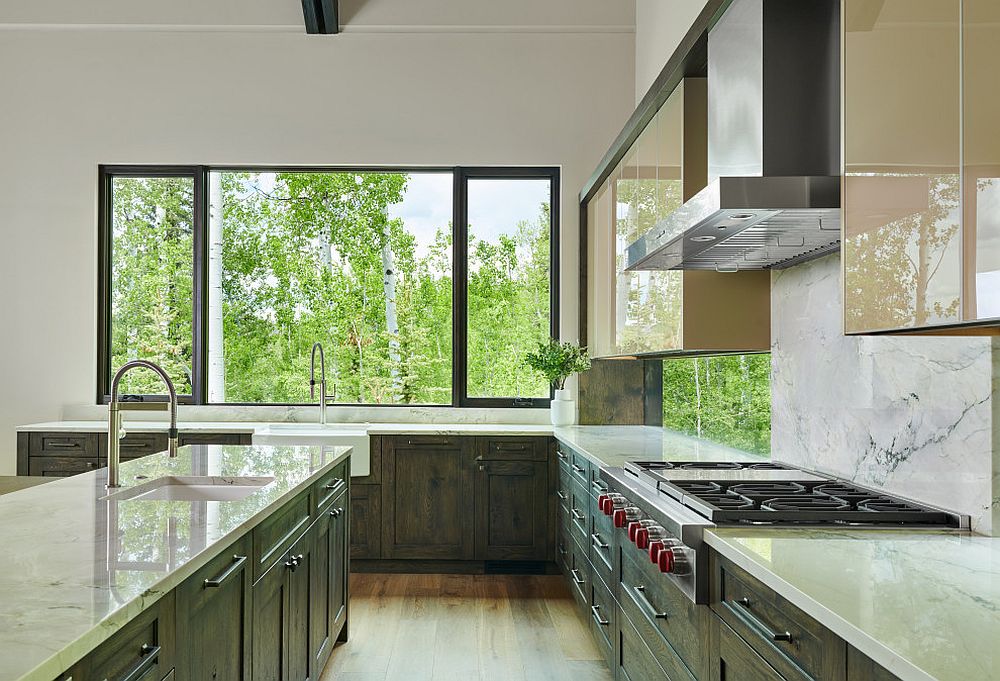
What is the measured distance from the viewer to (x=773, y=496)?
2334 millimetres

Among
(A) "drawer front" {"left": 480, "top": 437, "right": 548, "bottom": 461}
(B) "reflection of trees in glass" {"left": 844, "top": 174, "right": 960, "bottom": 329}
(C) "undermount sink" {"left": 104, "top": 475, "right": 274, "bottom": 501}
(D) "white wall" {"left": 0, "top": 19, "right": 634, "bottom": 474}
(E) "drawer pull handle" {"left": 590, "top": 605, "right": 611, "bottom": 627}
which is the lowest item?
(E) "drawer pull handle" {"left": 590, "top": 605, "right": 611, "bottom": 627}

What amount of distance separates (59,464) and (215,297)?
4.67ft

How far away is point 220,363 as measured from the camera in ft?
19.2

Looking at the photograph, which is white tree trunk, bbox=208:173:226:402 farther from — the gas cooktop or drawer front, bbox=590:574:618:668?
the gas cooktop

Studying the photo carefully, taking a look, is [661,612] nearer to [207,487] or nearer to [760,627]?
[760,627]

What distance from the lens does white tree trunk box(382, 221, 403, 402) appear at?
19.1ft

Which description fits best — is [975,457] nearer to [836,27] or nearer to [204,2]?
[836,27]

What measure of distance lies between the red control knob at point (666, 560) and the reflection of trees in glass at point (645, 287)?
125 centimetres

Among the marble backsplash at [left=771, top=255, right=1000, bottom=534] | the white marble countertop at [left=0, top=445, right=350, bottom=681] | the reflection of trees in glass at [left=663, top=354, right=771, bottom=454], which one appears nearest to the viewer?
the white marble countertop at [left=0, top=445, right=350, bottom=681]

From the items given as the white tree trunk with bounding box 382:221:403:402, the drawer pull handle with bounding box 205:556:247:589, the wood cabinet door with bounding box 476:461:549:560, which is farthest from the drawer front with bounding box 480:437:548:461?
the drawer pull handle with bounding box 205:556:247:589

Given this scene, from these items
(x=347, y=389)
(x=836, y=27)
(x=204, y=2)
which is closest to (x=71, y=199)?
(x=204, y=2)

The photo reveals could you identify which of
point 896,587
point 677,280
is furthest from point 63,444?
point 896,587

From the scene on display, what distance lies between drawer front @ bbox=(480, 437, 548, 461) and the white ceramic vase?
12.6 inches

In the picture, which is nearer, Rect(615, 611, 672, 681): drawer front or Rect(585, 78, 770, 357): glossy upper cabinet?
Rect(615, 611, 672, 681): drawer front
